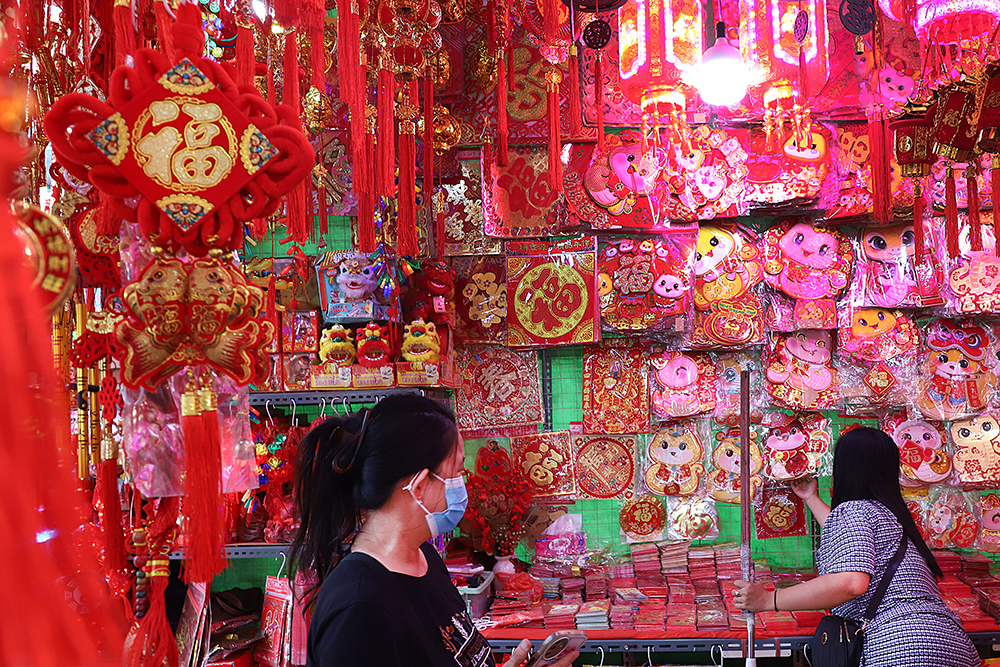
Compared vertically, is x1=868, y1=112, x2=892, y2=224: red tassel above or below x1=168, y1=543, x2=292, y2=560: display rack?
above

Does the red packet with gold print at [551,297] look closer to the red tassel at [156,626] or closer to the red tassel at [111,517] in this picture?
the red tassel at [111,517]

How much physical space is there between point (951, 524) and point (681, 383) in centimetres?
145

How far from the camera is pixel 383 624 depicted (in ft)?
5.18

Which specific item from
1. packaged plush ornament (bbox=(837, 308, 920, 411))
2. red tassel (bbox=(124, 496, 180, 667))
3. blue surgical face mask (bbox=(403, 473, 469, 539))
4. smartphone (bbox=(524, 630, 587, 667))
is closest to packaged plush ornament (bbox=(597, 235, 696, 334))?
packaged plush ornament (bbox=(837, 308, 920, 411))

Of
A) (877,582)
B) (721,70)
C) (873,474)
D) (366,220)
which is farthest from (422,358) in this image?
(877,582)

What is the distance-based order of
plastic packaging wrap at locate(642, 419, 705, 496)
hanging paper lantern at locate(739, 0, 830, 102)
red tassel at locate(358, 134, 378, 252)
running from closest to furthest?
red tassel at locate(358, 134, 378, 252), hanging paper lantern at locate(739, 0, 830, 102), plastic packaging wrap at locate(642, 419, 705, 496)

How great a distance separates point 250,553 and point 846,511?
89.2 inches

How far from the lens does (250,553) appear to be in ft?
10.8

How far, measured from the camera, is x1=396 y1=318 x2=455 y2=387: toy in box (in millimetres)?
3340

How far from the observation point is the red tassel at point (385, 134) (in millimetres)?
2152

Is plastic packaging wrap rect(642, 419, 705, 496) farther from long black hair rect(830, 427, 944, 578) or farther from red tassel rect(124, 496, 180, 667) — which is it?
red tassel rect(124, 496, 180, 667)

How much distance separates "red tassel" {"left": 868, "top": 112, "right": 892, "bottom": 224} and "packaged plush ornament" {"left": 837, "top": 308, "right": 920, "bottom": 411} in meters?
0.80

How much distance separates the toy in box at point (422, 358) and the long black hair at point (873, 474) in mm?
1593

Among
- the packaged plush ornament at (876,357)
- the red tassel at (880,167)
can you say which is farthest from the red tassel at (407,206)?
the packaged plush ornament at (876,357)
